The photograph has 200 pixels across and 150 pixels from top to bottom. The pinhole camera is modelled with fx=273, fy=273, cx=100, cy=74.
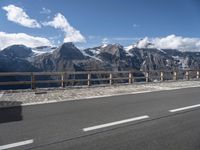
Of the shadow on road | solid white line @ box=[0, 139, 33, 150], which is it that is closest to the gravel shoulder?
the shadow on road

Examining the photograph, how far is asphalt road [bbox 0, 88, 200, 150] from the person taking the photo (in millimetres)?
5828

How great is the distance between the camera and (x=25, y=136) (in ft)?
20.8

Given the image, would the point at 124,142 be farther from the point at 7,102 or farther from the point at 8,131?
the point at 7,102

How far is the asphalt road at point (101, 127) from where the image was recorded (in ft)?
19.1

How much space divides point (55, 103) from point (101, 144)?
5.74 metres

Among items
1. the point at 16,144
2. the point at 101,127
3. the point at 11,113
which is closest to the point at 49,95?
the point at 11,113

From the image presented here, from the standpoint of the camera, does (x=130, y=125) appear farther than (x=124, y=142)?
Yes

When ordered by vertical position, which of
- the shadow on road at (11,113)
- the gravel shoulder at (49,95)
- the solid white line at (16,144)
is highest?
the gravel shoulder at (49,95)

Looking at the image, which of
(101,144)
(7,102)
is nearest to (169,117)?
(101,144)

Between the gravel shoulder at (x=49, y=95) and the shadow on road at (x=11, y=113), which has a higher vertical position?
the gravel shoulder at (x=49, y=95)

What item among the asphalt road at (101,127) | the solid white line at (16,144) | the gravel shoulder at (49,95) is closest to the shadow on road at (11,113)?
the asphalt road at (101,127)

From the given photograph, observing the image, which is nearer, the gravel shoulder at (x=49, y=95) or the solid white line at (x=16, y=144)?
the solid white line at (x=16, y=144)

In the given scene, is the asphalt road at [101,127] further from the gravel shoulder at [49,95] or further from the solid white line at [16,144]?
the gravel shoulder at [49,95]

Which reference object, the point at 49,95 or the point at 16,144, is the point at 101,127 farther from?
the point at 49,95
